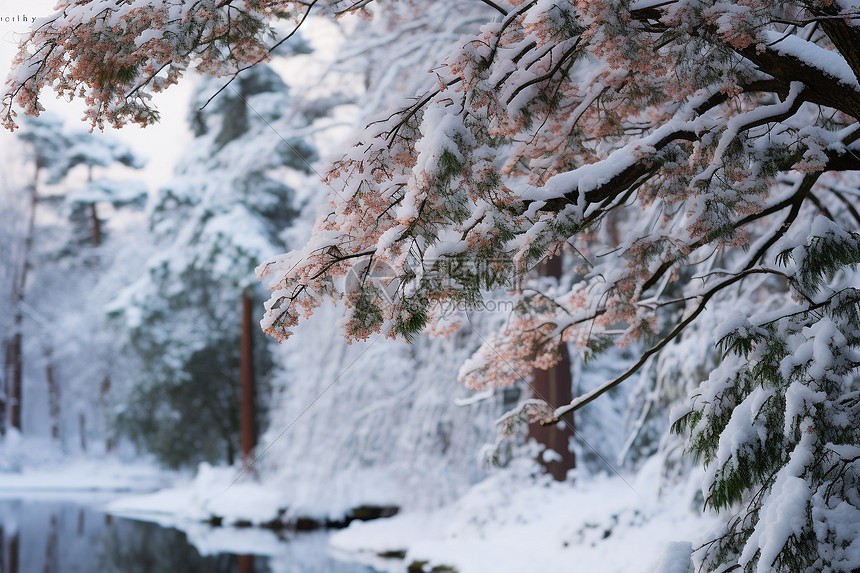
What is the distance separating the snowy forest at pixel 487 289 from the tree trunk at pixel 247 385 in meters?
0.07

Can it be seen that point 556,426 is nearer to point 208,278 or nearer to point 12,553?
point 12,553

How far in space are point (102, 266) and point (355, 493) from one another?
15.8 m

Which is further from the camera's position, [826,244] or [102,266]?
[102,266]

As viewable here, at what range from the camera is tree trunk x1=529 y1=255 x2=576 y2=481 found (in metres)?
8.53

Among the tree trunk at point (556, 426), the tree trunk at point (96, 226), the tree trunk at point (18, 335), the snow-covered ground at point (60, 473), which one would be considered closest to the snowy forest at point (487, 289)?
the tree trunk at point (556, 426)

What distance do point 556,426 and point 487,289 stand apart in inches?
249

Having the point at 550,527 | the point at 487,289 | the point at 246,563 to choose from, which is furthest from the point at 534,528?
the point at 487,289

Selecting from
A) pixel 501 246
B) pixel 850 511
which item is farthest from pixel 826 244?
pixel 501 246

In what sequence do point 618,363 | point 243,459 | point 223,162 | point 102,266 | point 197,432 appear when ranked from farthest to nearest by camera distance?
point 102,266
point 197,432
point 243,459
point 223,162
point 618,363

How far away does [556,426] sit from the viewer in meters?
8.64

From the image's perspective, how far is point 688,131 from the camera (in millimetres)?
2873

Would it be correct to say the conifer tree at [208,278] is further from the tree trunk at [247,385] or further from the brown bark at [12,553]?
the brown bark at [12,553]

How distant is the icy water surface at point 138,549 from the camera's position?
30.9 feet

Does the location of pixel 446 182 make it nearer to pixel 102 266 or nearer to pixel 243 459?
pixel 243 459
